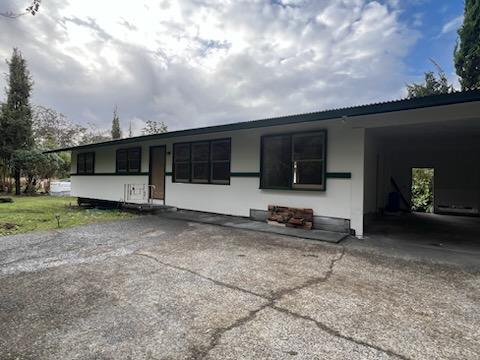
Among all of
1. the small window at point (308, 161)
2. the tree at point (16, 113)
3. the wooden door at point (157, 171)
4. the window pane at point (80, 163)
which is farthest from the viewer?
the tree at point (16, 113)

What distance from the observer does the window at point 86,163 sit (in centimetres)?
1288

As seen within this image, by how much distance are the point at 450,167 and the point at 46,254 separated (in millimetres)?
13074

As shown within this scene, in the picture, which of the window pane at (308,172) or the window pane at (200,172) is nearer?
the window pane at (308,172)

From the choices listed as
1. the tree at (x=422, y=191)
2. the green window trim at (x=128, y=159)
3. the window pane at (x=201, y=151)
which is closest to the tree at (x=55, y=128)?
the green window trim at (x=128, y=159)

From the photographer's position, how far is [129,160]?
1084 centimetres

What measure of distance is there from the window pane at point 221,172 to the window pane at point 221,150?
18 cm

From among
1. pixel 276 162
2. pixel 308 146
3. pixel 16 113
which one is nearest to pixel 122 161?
pixel 276 162

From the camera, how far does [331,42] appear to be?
11.2m

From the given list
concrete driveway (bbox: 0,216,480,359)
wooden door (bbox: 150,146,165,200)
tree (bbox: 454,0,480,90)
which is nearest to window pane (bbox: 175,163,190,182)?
wooden door (bbox: 150,146,165,200)

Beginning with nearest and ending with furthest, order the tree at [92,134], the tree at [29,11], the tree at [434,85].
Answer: the tree at [29,11]
the tree at [434,85]
the tree at [92,134]

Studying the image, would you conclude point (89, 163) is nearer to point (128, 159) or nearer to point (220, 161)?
point (128, 159)

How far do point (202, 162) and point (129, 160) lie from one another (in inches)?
158

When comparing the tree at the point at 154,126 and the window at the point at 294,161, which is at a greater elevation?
the tree at the point at 154,126

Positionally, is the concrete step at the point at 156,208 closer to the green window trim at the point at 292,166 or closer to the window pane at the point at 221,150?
the window pane at the point at 221,150
